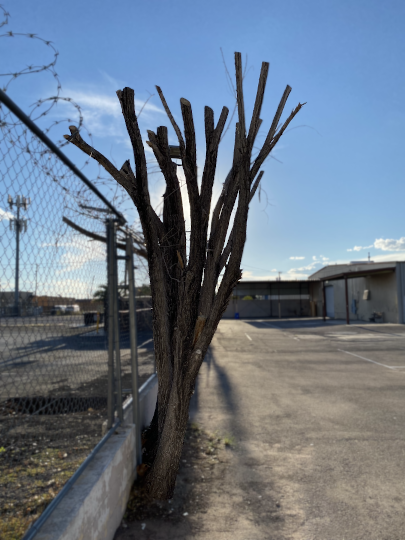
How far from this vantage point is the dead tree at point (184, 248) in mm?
3084

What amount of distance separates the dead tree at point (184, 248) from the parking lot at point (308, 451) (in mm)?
768

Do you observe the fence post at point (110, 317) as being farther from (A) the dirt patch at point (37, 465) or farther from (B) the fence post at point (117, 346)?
(A) the dirt patch at point (37, 465)

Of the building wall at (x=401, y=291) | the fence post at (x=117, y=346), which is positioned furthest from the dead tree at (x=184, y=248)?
the building wall at (x=401, y=291)

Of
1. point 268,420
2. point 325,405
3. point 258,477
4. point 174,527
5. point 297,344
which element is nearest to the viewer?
point 174,527

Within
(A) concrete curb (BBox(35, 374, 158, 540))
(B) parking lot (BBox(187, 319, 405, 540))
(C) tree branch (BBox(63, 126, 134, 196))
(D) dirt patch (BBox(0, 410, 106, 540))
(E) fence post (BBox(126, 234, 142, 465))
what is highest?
(C) tree branch (BBox(63, 126, 134, 196))

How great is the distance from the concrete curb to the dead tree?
279 millimetres

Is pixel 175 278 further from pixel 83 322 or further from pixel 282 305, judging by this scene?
pixel 282 305

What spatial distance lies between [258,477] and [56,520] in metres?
2.43

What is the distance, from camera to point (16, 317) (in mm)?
1937

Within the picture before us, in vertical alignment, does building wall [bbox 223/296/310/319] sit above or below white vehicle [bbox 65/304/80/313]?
below

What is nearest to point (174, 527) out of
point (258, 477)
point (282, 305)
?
point (258, 477)

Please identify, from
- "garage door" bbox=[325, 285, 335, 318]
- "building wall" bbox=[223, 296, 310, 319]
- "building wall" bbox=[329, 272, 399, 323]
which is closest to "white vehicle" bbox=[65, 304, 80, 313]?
"building wall" bbox=[329, 272, 399, 323]

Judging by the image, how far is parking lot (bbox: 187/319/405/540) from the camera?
3.26 metres

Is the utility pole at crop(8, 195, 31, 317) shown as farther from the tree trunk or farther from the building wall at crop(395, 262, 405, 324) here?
the building wall at crop(395, 262, 405, 324)
